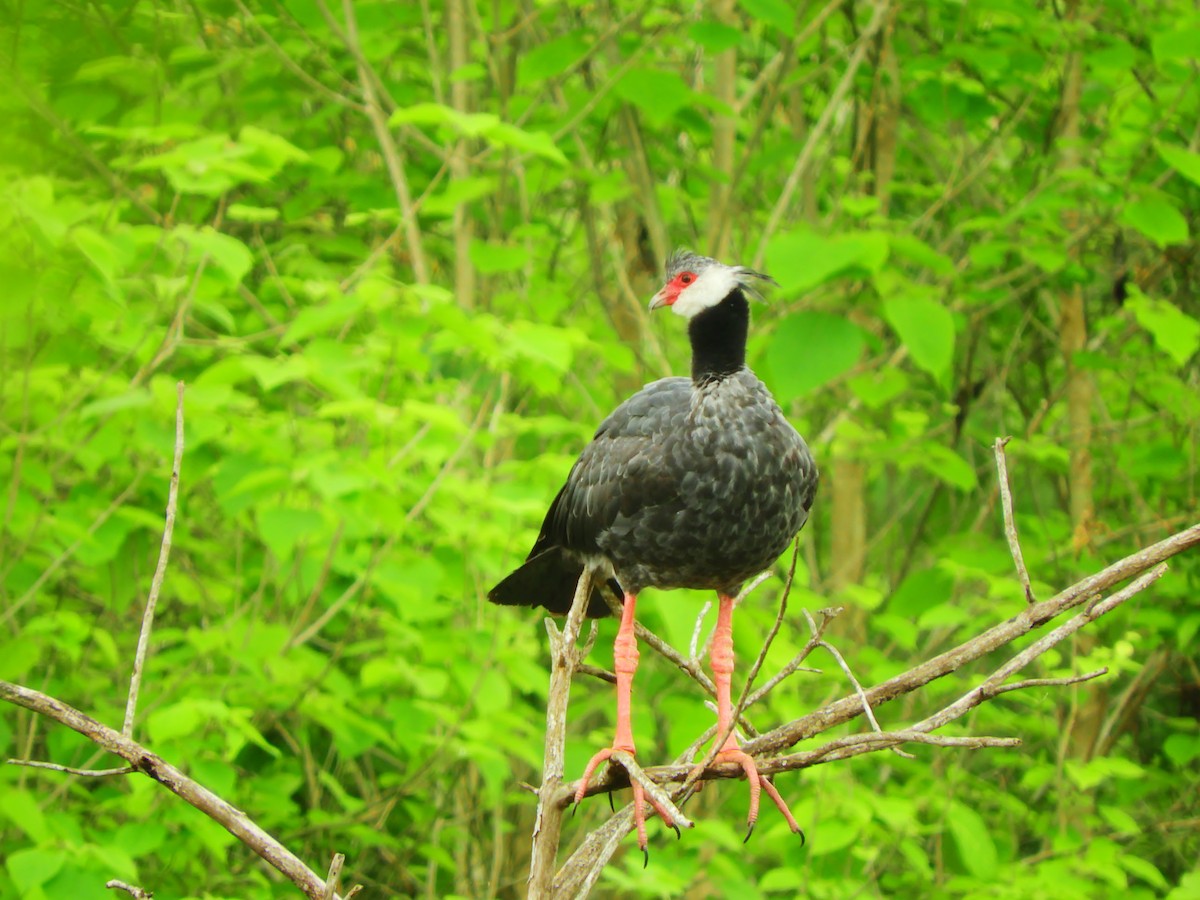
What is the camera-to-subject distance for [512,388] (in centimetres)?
608

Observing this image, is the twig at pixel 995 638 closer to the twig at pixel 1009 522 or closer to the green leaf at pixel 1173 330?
the twig at pixel 1009 522

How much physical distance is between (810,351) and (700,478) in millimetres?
1893

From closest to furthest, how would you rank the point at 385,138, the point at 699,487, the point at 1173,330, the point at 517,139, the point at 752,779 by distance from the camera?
the point at 752,779 < the point at 699,487 < the point at 517,139 < the point at 1173,330 < the point at 385,138

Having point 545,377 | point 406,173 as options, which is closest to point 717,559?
point 545,377

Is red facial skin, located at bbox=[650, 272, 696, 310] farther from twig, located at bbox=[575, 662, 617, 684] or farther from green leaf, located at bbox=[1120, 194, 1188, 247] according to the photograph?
green leaf, located at bbox=[1120, 194, 1188, 247]

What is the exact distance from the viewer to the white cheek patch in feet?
9.63

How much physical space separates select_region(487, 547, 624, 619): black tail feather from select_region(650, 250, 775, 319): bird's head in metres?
0.65

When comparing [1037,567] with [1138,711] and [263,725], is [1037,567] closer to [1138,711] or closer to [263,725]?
[1138,711]

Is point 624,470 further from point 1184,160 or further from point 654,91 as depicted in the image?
point 1184,160

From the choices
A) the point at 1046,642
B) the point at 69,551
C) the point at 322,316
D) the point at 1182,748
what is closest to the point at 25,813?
the point at 69,551

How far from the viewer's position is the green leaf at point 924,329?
4.47 m

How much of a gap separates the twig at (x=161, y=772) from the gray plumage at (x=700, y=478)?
1043mm

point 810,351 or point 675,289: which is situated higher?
point 675,289

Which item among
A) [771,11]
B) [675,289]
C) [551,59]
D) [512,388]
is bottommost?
[512,388]
